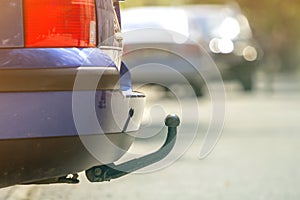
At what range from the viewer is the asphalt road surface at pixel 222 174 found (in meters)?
7.40

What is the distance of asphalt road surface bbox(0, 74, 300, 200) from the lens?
24.3 ft

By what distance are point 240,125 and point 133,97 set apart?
8.96 meters

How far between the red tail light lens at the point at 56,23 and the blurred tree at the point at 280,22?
114 feet

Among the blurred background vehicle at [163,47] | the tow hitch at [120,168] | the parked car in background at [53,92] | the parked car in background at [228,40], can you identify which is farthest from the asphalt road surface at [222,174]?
the parked car in background at [228,40]

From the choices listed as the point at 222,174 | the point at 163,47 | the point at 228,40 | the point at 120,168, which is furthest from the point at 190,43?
the point at 120,168

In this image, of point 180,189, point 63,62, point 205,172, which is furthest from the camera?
point 205,172

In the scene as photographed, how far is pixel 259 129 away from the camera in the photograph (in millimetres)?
13297

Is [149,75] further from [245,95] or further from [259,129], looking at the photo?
[245,95]

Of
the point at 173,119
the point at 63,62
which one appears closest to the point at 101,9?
the point at 63,62

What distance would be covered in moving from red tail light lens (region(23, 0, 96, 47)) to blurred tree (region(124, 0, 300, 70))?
34.7 meters

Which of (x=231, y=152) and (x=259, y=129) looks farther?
(x=259, y=129)

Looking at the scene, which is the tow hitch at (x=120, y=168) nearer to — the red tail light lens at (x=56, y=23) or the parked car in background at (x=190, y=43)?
the red tail light lens at (x=56, y=23)

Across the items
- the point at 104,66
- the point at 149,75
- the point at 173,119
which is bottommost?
the point at 149,75

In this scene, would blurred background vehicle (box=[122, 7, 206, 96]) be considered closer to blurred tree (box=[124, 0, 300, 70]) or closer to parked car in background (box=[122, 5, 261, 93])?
parked car in background (box=[122, 5, 261, 93])
